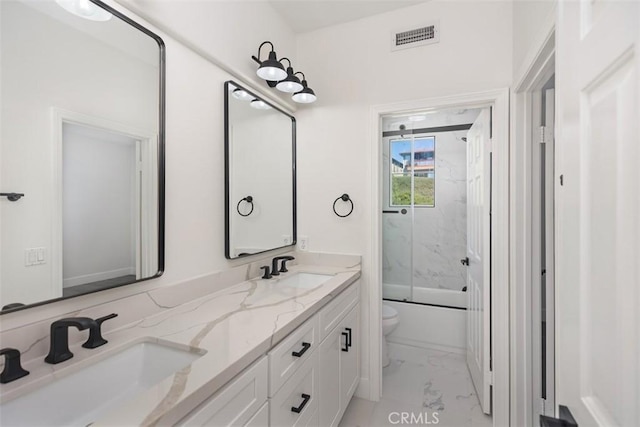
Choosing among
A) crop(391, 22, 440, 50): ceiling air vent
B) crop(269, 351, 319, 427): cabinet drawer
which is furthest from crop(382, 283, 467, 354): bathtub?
crop(391, 22, 440, 50): ceiling air vent

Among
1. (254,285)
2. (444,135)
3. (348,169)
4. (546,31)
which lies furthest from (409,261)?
(546,31)

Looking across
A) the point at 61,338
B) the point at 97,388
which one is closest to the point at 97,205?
the point at 61,338

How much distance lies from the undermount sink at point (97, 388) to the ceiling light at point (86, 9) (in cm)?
114

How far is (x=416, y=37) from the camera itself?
2061 mm

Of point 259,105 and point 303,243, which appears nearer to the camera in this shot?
point 259,105

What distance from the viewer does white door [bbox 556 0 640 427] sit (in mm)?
490

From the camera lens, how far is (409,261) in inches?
139

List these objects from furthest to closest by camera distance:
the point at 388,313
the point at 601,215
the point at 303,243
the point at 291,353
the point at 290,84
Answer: the point at 388,313, the point at 303,243, the point at 290,84, the point at 291,353, the point at 601,215

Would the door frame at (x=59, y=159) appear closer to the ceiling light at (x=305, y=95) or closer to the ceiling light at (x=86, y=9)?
the ceiling light at (x=86, y=9)

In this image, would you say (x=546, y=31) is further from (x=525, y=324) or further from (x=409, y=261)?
(x=409, y=261)

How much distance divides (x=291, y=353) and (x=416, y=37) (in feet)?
6.90

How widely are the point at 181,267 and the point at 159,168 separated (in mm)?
463

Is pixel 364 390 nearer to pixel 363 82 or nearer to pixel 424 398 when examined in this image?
pixel 424 398

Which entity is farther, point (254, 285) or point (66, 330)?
point (254, 285)
